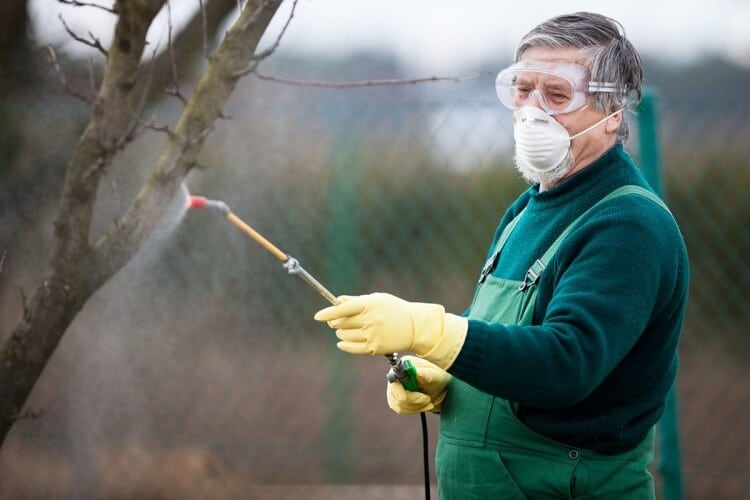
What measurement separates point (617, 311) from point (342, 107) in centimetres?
220

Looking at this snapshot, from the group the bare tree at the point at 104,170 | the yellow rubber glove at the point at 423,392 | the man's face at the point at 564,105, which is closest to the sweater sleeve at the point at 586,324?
the man's face at the point at 564,105

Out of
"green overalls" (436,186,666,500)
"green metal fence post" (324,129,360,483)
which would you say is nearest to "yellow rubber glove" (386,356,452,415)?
"green overalls" (436,186,666,500)

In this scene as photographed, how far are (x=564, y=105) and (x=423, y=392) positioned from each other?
684 mm

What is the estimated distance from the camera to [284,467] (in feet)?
12.1

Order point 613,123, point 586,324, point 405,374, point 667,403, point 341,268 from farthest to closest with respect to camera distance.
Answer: point 341,268 → point 667,403 → point 405,374 → point 613,123 → point 586,324

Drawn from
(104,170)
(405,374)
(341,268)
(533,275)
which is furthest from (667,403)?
(104,170)

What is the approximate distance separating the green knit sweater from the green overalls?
0.03m

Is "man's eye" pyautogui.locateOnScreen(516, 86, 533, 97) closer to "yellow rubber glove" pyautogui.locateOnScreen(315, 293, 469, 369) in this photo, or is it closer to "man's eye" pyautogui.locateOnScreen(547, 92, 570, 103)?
"man's eye" pyautogui.locateOnScreen(547, 92, 570, 103)

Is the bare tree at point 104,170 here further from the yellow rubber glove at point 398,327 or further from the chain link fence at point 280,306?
the chain link fence at point 280,306

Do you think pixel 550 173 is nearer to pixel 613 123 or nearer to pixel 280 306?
pixel 613 123

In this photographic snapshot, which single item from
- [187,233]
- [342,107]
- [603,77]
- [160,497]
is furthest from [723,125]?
[160,497]

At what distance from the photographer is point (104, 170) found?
1.88 meters

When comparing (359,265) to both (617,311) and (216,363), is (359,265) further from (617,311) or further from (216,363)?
(617,311)

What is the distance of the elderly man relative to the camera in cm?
158
